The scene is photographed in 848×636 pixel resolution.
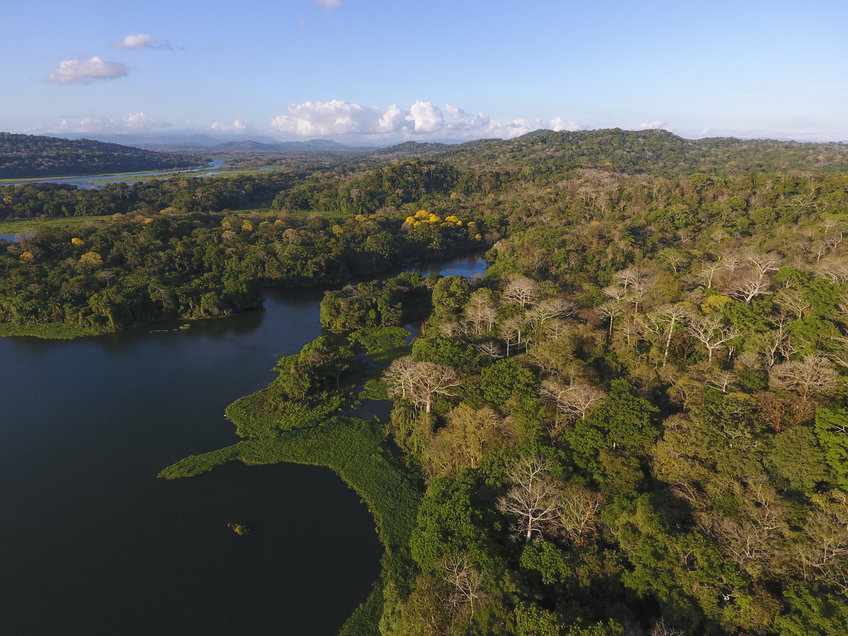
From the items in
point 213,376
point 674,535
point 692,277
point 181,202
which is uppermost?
point 181,202

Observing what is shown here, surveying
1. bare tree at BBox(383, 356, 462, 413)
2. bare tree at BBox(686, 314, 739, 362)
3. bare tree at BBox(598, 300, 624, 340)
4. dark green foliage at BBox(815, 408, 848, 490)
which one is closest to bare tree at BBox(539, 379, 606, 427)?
bare tree at BBox(383, 356, 462, 413)

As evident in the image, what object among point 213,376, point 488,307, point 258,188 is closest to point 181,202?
point 258,188

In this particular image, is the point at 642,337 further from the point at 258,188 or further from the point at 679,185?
the point at 258,188

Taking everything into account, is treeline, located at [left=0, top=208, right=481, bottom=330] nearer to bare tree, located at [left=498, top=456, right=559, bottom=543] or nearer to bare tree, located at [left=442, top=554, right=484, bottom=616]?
bare tree, located at [left=498, top=456, right=559, bottom=543]

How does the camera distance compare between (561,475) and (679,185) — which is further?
(679,185)

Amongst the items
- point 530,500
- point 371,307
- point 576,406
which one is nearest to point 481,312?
point 371,307

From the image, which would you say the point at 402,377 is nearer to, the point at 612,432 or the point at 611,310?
the point at 612,432

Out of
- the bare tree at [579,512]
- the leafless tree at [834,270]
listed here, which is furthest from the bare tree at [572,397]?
the leafless tree at [834,270]

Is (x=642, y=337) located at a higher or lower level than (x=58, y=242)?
lower
